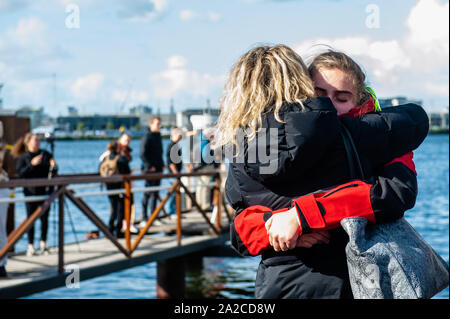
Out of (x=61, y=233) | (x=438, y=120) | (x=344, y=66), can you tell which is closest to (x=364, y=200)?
(x=344, y=66)

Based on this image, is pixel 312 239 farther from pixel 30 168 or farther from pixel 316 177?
pixel 30 168

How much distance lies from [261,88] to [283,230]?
49 cm

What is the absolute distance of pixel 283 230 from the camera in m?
2.13

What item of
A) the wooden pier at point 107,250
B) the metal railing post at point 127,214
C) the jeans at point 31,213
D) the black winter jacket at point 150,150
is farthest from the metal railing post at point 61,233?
the black winter jacket at point 150,150

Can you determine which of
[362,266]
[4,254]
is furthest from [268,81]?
[4,254]

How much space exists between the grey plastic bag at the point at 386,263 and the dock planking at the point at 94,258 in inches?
224

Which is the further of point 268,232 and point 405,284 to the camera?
point 268,232

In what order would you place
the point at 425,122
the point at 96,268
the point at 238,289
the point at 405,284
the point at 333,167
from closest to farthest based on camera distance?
1. the point at 405,284
2. the point at 333,167
3. the point at 425,122
4. the point at 96,268
5. the point at 238,289

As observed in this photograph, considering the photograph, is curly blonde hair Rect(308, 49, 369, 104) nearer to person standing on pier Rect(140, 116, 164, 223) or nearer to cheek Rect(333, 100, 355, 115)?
cheek Rect(333, 100, 355, 115)

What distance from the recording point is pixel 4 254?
7.02 metres

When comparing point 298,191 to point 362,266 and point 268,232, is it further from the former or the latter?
point 362,266

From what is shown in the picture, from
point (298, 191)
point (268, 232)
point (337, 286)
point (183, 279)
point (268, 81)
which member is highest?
point (268, 81)

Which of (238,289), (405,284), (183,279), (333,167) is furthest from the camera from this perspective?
(238,289)

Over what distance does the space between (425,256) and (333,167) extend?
16.3 inches
